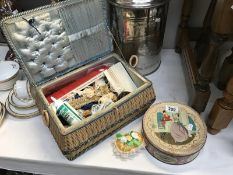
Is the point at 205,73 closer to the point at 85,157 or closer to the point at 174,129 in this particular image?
the point at 174,129

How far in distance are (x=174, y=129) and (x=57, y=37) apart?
0.35 meters

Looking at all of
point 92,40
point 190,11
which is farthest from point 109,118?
point 190,11

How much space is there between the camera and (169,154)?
0.53m

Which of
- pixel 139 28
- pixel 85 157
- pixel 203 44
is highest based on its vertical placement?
pixel 139 28

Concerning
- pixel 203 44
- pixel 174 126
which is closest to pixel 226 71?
pixel 203 44

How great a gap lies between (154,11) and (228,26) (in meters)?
0.20

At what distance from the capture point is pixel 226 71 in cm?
70

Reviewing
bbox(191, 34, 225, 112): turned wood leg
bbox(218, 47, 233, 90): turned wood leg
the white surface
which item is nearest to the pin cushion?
the white surface

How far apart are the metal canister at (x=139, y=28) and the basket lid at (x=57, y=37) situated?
0.04 metres

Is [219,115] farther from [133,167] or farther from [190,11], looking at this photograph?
[190,11]

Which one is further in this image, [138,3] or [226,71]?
[226,71]

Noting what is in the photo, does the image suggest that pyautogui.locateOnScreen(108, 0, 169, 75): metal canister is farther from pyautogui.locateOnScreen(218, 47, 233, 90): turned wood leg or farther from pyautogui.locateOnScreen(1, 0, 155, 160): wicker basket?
pyautogui.locateOnScreen(218, 47, 233, 90): turned wood leg

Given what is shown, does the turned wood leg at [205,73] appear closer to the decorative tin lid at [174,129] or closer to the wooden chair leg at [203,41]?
the decorative tin lid at [174,129]

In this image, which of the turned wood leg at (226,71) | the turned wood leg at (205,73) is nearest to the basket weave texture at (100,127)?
the turned wood leg at (205,73)
